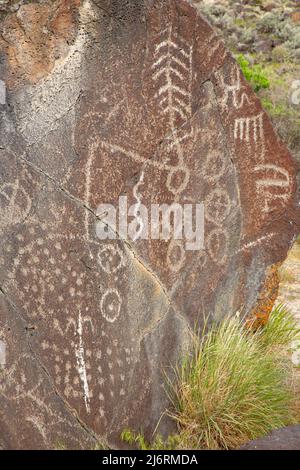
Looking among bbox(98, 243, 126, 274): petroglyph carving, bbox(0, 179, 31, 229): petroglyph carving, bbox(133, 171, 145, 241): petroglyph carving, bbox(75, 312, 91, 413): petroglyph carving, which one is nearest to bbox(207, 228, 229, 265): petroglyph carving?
bbox(133, 171, 145, 241): petroglyph carving

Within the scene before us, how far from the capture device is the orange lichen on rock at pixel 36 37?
2.62 meters

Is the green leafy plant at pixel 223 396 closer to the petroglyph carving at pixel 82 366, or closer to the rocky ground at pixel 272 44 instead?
the petroglyph carving at pixel 82 366

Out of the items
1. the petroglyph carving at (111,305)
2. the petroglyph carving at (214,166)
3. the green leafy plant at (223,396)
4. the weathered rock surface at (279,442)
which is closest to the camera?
the weathered rock surface at (279,442)

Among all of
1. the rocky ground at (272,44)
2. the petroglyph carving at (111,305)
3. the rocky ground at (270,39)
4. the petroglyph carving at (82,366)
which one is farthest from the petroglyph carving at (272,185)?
the rocky ground at (270,39)

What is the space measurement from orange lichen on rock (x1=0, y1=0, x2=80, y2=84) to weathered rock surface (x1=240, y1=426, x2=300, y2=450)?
1.79 m

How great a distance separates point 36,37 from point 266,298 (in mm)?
1819

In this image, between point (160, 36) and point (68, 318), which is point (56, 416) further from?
point (160, 36)

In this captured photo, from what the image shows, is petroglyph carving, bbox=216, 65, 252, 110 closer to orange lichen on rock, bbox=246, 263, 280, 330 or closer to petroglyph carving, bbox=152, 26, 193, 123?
petroglyph carving, bbox=152, 26, 193, 123

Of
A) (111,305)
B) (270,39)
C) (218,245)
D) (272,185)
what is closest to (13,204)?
(111,305)

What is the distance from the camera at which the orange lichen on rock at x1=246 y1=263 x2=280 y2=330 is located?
11.4ft

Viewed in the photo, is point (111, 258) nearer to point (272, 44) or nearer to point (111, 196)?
point (111, 196)

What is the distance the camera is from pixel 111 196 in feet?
9.43

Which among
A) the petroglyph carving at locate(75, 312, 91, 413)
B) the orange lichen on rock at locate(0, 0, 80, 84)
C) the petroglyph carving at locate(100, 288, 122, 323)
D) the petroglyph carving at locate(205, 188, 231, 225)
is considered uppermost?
the orange lichen on rock at locate(0, 0, 80, 84)

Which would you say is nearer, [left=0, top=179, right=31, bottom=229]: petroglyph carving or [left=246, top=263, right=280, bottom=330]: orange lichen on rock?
[left=0, top=179, right=31, bottom=229]: petroglyph carving
